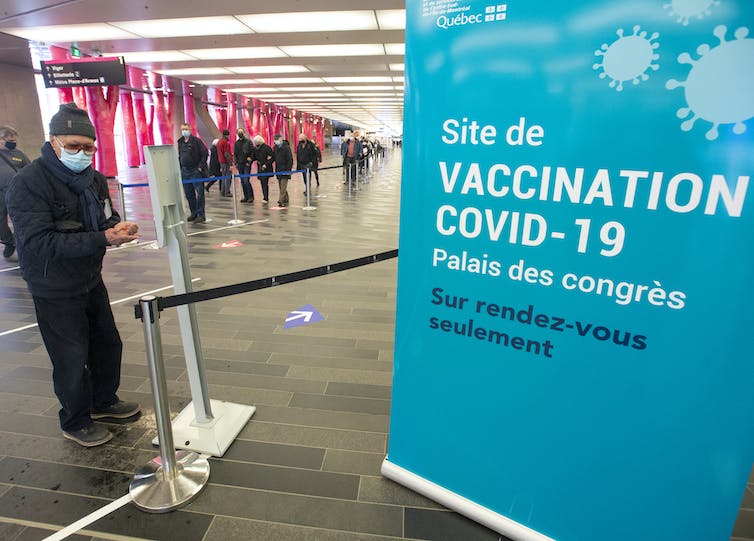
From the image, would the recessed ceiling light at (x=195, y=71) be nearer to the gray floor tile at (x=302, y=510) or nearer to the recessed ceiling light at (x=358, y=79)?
the recessed ceiling light at (x=358, y=79)

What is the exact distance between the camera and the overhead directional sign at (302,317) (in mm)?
3928

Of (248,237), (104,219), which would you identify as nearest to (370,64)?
(248,237)

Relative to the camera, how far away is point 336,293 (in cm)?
473

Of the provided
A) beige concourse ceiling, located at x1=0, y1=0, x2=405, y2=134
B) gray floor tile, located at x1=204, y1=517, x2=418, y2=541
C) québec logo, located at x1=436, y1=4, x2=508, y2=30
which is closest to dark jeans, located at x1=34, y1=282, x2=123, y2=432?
gray floor tile, located at x1=204, y1=517, x2=418, y2=541

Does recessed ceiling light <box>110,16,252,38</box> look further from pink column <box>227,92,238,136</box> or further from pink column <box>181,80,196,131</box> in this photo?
pink column <box>227,92,238,136</box>

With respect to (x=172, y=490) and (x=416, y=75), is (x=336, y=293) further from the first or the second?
(x=416, y=75)

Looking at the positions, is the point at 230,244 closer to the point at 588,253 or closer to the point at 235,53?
the point at 588,253

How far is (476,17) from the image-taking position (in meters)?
1.40

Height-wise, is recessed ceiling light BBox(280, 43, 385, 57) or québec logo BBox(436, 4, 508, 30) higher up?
recessed ceiling light BBox(280, 43, 385, 57)

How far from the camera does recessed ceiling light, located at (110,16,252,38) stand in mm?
8242

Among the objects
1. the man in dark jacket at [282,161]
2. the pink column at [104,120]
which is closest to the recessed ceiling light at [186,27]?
the man in dark jacket at [282,161]

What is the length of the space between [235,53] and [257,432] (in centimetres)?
1117

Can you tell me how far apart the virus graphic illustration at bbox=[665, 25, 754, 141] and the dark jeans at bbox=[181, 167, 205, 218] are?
8.15 meters

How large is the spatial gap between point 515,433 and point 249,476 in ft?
4.31
